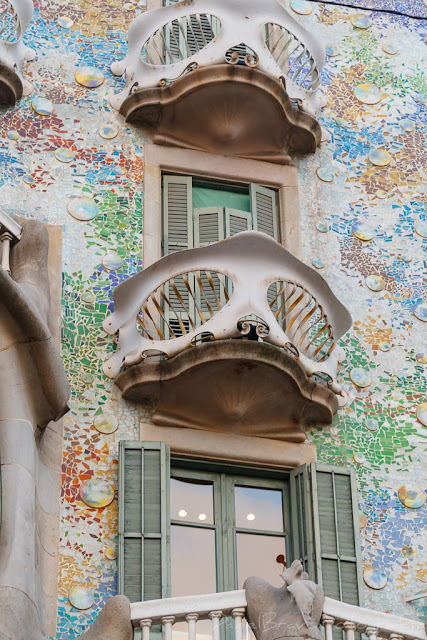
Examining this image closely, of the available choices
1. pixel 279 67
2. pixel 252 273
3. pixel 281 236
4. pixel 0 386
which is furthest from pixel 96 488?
pixel 279 67

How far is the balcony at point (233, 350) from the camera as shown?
15445 mm

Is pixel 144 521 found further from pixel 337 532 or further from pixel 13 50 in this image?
pixel 13 50

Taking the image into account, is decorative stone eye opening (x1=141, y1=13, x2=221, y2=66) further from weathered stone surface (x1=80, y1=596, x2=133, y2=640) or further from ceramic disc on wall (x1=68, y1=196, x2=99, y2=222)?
weathered stone surface (x1=80, y1=596, x2=133, y2=640)

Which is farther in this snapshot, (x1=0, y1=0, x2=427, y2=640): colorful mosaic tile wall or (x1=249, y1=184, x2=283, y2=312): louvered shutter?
(x1=249, y1=184, x2=283, y2=312): louvered shutter

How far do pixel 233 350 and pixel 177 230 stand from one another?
198 centimetres

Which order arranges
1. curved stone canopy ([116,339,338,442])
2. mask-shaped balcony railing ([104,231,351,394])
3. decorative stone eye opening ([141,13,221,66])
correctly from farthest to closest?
decorative stone eye opening ([141,13,221,66]), mask-shaped balcony railing ([104,231,351,394]), curved stone canopy ([116,339,338,442])

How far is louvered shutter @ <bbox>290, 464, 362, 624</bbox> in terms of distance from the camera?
594 inches

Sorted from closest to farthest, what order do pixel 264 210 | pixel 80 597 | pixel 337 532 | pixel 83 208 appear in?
pixel 80 597, pixel 337 532, pixel 83 208, pixel 264 210

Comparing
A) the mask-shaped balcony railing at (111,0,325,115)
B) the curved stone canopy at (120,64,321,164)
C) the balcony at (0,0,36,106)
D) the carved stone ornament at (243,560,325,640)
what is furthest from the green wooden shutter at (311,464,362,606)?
the balcony at (0,0,36,106)

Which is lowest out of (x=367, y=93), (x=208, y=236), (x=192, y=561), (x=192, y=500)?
(x=192, y=561)

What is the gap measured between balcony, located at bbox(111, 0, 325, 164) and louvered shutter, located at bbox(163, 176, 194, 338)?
1.43 ft

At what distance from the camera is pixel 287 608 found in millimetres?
13250

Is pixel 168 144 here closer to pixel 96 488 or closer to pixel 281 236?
pixel 281 236

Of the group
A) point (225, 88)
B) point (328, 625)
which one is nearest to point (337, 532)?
point (328, 625)
